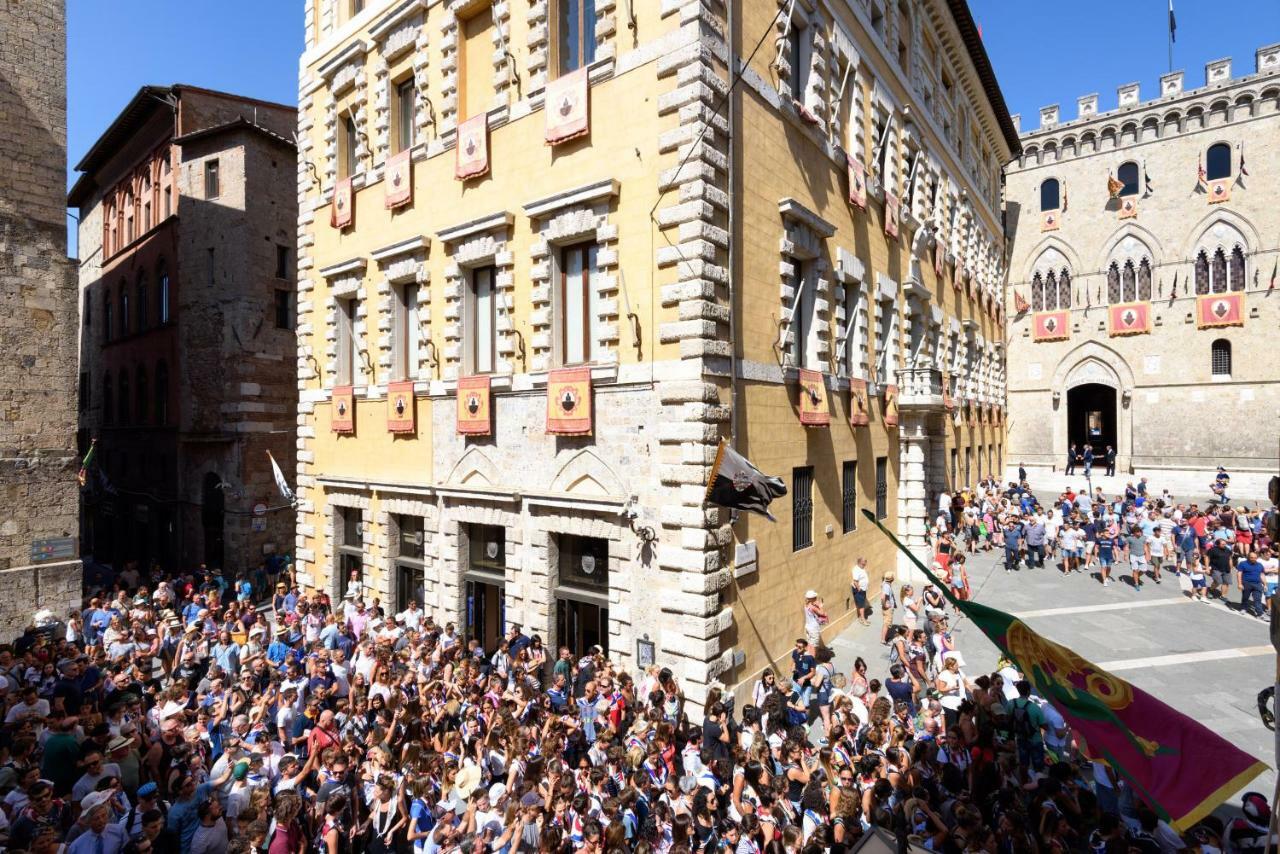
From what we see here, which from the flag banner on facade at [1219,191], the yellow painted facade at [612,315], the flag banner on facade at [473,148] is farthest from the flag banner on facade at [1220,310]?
the flag banner on facade at [473,148]

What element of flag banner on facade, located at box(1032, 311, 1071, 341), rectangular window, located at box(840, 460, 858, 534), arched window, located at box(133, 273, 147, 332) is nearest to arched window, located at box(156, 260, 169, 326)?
arched window, located at box(133, 273, 147, 332)

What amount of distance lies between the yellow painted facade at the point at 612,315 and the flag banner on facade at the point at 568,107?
0.24m

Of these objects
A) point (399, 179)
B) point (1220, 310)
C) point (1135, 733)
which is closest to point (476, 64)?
point (399, 179)

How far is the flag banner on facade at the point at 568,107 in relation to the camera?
40.9ft

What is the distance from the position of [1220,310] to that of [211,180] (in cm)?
5183

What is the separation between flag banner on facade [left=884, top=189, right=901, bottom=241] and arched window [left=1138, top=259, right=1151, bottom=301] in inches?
1178

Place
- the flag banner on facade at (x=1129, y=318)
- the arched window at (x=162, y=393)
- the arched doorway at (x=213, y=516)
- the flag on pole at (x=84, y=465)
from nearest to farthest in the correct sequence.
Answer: the flag on pole at (x=84, y=465) < the arched doorway at (x=213, y=516) < the arched window at (x=162, y=393) < the flag banner on facade at (x=1129, y=318)

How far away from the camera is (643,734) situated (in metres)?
8.95

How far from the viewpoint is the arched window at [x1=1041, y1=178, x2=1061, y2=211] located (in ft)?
141

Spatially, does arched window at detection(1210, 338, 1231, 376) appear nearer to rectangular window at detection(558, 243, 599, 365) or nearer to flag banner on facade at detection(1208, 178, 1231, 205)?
flag banner on facade at detection(1208, 178, 1231, 205)

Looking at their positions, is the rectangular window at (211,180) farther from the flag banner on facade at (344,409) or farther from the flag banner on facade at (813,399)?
the flag banner on facade at (813,399)

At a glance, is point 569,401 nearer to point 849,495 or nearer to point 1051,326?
point 849,495

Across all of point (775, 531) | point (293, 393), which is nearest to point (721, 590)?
point (775, 531)

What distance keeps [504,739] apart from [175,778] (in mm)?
3941
